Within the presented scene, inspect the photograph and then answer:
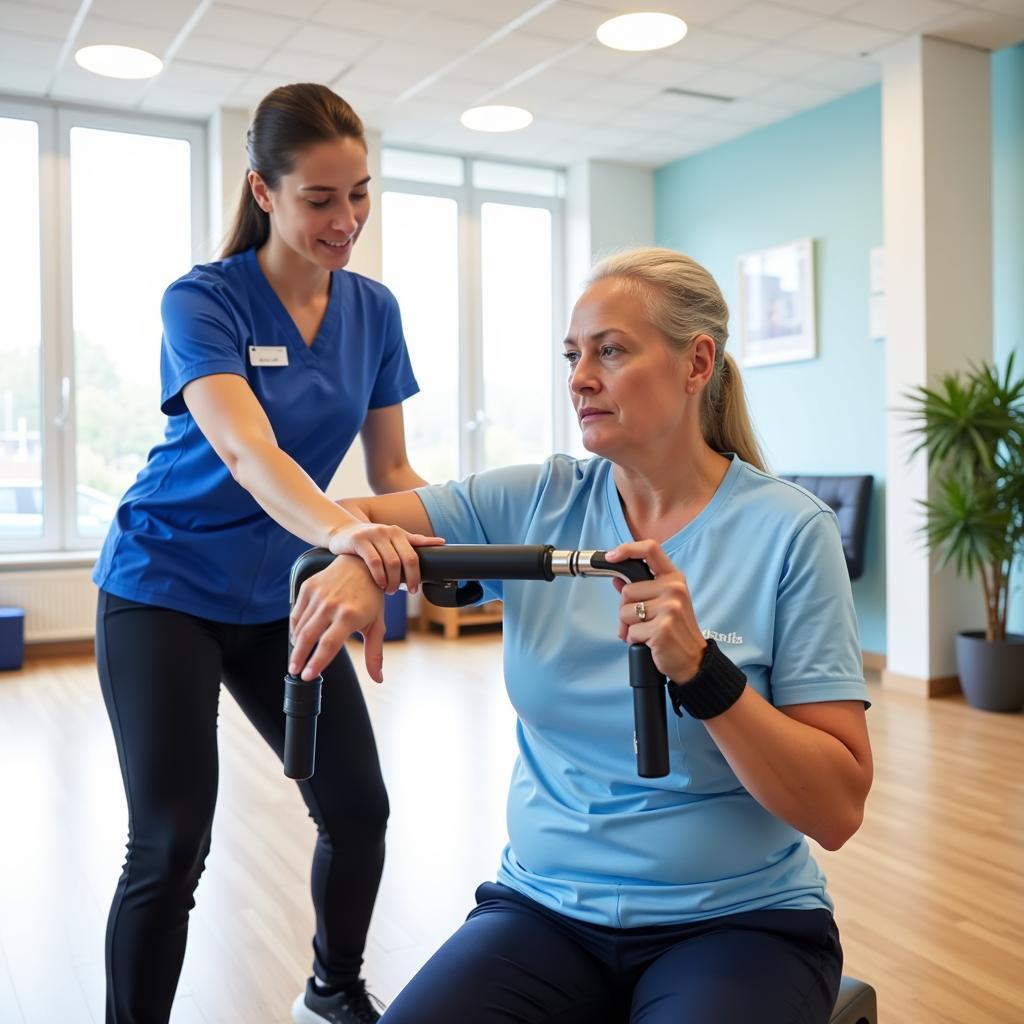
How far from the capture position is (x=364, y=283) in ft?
6.02

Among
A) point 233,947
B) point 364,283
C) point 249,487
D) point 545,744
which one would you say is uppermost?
point 364,283

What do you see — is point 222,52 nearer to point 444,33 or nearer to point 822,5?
point 444,33

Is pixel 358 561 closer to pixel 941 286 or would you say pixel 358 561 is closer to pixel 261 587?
pixel 261 587

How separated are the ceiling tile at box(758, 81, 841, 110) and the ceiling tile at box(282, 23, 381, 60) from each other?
6.55 feet

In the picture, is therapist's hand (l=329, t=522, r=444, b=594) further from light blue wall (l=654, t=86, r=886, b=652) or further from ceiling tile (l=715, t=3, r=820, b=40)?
light blue wall (l=654, t=86, r=886, b=652)

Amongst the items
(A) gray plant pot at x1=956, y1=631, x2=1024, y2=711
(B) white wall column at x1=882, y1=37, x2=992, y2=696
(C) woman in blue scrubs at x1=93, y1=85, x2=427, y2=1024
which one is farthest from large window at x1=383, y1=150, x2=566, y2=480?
(C) woman in blue scrubs at x1=93, y1=85, x2=427, y2=1024

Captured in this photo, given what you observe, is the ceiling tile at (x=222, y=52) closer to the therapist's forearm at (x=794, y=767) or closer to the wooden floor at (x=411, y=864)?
the wooden floor at (x=411, y=864)

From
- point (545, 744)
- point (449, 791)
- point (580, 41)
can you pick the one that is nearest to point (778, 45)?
point (580, 41)

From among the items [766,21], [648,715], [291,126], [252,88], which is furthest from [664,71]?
[648,715]

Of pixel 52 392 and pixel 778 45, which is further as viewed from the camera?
pixel 52 392

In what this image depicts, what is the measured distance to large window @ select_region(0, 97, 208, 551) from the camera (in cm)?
577

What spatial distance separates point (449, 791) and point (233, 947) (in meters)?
1.15

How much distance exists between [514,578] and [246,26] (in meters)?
4.29

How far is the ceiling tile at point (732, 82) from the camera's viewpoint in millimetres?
5227
